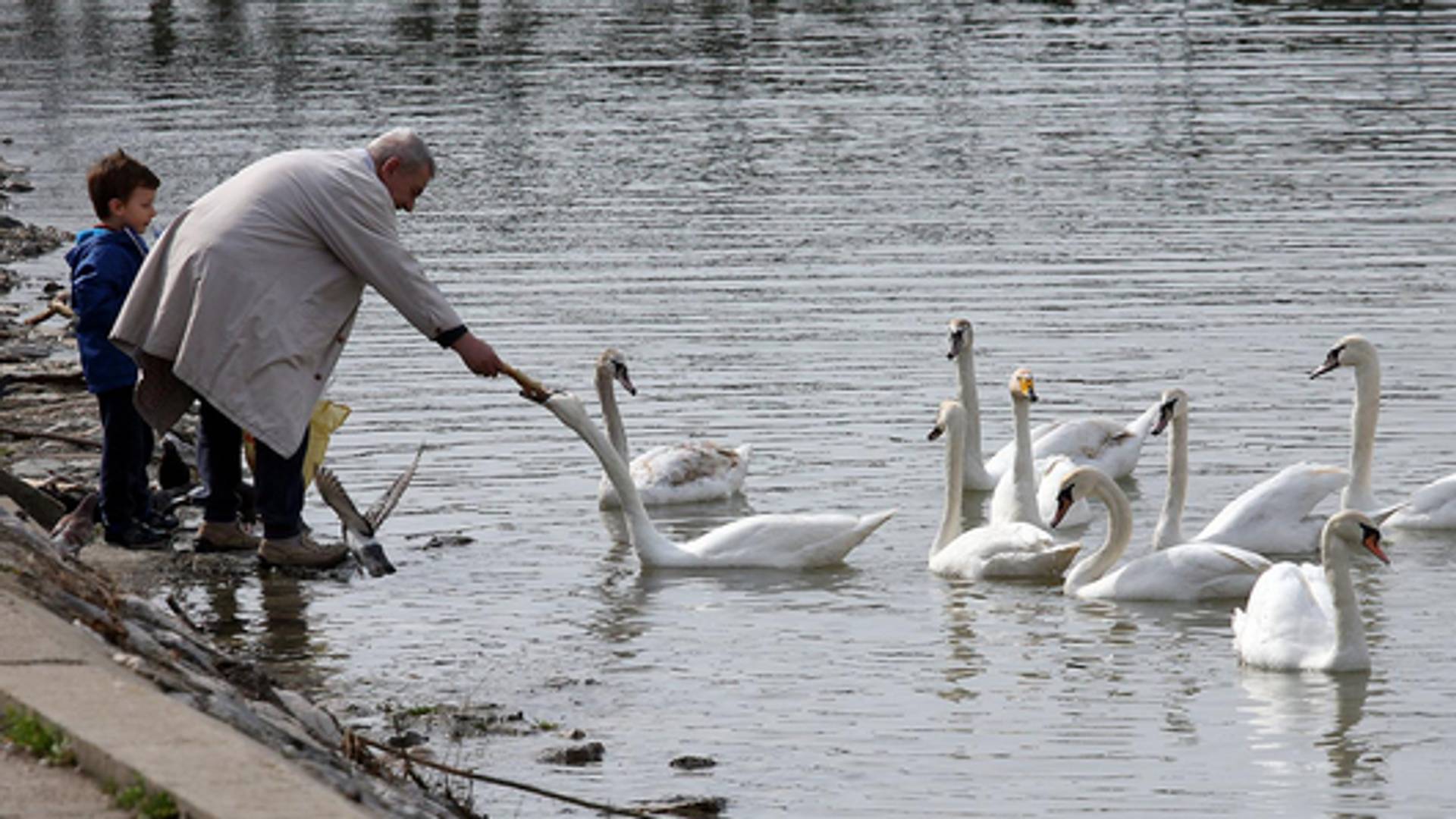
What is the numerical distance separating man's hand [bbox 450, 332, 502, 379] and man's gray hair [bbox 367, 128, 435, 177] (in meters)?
0.74

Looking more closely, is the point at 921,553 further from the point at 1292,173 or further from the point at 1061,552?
the point at 1292,173

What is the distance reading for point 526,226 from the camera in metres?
23.1

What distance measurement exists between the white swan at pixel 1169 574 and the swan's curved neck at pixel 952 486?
78 cm

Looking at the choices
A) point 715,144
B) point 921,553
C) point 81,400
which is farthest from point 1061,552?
point 715,144

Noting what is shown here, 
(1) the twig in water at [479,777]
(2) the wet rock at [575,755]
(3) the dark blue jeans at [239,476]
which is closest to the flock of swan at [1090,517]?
(3) the dark blue jeans at [239,476]

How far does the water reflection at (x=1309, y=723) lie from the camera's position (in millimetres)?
8289

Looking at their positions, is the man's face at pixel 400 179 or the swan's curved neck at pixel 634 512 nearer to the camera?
the man's face at pixel 400 179

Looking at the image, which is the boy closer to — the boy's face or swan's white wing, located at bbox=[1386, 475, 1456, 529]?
the boy's face

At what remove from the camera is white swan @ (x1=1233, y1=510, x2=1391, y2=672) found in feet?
31.3

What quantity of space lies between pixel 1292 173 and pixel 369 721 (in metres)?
18.8

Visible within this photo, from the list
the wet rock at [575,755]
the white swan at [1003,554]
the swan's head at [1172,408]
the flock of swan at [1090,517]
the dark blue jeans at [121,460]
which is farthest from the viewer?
the swan's head at [1172,408]

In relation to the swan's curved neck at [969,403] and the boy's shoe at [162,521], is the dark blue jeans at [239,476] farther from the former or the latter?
the swan's curved neck at [969,403]

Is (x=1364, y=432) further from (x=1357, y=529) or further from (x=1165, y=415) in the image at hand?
(x=1357, y=529)

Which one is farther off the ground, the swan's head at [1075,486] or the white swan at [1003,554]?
the swan's head at [1075,486]
